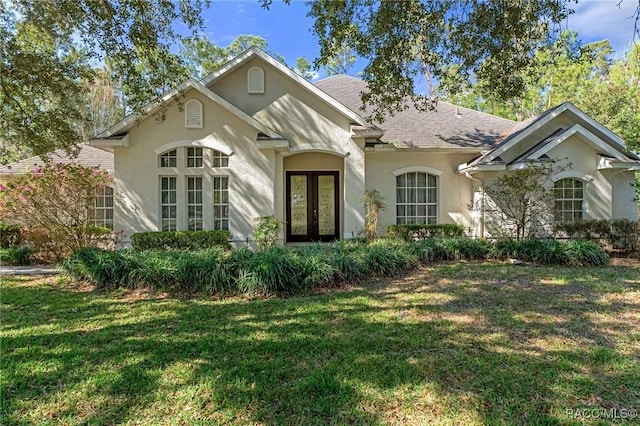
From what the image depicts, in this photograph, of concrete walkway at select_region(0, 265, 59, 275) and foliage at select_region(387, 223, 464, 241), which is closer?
concrete walkway at select_region(0, 265, 59, 275)

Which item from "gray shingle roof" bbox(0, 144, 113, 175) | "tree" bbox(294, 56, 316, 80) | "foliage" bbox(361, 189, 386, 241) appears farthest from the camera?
"tree" bbox(294, 56, 316, 80)

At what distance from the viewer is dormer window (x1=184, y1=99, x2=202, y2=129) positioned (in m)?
11.5

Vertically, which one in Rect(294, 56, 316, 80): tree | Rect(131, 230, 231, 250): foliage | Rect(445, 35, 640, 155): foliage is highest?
Rect(294, 56, 316, 80): tree

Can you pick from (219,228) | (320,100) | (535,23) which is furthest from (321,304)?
(320,100)

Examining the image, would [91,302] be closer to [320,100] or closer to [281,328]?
[281,328]

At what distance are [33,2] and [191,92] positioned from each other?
4.46 m

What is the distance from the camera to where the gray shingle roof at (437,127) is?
1377 centimetres

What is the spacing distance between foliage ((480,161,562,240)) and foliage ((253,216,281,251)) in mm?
7403

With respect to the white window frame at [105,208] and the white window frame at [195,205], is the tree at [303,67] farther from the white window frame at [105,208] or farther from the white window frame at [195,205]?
the white window frame at [195,205]

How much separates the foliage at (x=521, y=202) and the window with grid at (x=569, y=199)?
2.47 ft

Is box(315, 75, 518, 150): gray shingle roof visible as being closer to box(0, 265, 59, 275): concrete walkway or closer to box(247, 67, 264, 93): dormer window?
box(247, 67, 264, 93): dormer window

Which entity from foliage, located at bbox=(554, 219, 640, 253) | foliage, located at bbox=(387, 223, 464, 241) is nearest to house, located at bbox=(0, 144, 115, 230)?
foliage, located at bbox=(387, 223, 464, 241)

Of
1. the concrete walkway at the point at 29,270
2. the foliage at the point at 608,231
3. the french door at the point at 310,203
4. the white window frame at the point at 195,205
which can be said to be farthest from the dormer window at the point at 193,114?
the foliage at the point at 608,231

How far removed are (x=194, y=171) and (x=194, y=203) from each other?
1.09 metres
